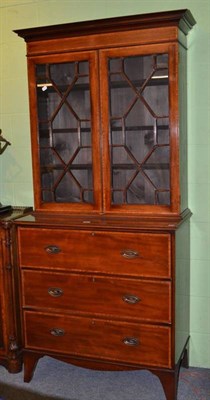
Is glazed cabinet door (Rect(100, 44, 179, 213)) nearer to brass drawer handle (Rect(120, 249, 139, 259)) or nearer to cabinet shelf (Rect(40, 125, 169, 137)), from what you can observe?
cabinet shelf (Rect(40, 125, 169, 137))

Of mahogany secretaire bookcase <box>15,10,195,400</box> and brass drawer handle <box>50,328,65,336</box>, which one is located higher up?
mahogany secretaire bookcase <box>15,10,195,400</box>

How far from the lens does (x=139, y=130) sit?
2.62m

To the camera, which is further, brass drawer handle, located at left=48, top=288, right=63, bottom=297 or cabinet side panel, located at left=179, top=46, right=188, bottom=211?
brass drawer handle, located at left=48, top=288, right=63, bottom=297

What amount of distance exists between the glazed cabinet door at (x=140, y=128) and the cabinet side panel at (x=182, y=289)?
22cm

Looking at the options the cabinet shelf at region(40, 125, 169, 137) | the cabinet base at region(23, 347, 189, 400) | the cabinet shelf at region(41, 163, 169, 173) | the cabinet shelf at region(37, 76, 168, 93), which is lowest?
the cabinet base at region(23, 347, 189, 400)

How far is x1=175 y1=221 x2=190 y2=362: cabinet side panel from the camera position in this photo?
251cm

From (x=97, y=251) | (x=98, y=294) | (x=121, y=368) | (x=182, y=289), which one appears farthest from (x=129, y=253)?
(x=121, y=368)

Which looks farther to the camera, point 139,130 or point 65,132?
point 65,132

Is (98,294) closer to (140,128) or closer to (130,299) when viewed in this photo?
(130,299)

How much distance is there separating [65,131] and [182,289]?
1.16 m

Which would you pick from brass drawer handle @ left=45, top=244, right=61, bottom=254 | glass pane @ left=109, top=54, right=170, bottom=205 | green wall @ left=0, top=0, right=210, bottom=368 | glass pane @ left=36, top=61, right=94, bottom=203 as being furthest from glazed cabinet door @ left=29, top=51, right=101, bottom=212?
green wall @ left=0, top=0, right=210, bottom=368

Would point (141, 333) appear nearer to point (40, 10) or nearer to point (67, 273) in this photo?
point (67, 273)

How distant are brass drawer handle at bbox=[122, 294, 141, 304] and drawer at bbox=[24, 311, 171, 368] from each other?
135mm

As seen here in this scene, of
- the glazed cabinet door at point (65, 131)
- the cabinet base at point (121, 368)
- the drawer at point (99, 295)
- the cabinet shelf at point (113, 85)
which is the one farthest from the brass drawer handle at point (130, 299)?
the cabinet shelf at point (113, 85)
